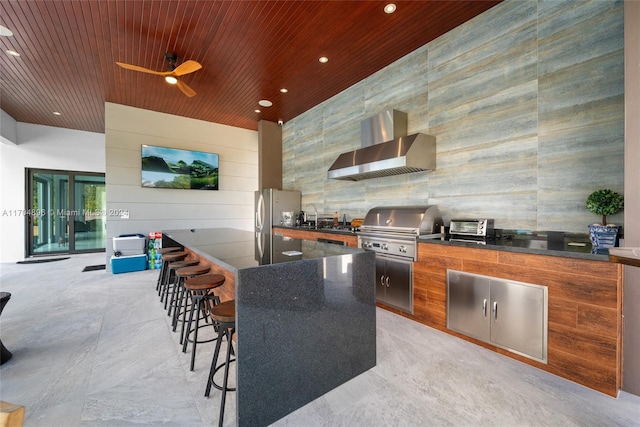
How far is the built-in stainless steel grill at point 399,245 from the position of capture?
289 centimetres

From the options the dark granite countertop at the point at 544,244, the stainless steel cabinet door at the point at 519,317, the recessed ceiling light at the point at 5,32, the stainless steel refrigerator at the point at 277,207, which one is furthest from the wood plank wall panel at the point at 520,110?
the recessed ceiling light at the point at 5,32

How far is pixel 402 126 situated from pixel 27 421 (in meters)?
4.20

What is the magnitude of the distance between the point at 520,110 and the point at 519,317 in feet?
6.32

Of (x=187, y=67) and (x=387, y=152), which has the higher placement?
(x=187, y=67)

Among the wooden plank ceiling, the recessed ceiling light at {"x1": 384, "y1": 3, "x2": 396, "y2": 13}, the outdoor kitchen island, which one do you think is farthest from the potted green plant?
the recessed ceiling light at {"x1": 384, "y1": 3, "x2": 396, "y2": 13}

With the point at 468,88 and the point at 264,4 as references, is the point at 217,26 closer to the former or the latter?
the point at 264,4

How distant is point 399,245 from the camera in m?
2.98

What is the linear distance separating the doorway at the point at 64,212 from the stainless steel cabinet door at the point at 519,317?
9.11 m

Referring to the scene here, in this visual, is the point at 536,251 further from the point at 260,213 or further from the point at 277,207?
the point at 260,213

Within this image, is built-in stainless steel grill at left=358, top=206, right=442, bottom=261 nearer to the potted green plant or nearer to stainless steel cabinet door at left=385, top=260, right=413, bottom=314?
stainless steel cabinet door at left=385, top=260, right=413, bottom=314

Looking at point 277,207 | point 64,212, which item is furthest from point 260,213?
point 64,212

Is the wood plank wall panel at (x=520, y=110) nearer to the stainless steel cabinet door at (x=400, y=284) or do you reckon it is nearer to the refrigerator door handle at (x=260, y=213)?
the stainless steel cabinet door at (x=400, y=284)

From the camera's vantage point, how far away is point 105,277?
4.74 metres

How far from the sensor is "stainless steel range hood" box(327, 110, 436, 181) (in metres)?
3.14
